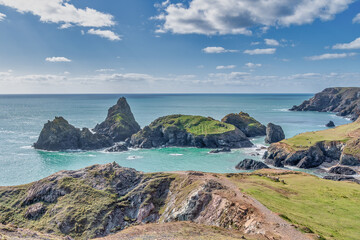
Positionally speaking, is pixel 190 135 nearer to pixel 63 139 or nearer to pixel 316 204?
pixel 63 139

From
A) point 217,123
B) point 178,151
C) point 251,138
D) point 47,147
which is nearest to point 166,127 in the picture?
point 178,151

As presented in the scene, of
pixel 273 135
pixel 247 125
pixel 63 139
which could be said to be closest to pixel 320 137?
pixel 273 135

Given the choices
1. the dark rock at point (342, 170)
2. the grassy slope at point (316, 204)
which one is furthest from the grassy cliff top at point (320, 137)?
the grassy slope at point (316, 204)

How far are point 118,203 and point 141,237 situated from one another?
1717 centimetres

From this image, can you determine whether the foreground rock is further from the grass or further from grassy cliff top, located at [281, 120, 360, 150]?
grassy cliff top, located at [281, 120, 360, 150]

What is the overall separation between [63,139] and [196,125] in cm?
6870

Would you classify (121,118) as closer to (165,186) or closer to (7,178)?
(7,178)

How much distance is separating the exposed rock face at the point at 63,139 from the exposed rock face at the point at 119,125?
15.9 metres

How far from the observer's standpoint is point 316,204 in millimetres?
40875

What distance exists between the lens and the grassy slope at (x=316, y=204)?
32.0 meters

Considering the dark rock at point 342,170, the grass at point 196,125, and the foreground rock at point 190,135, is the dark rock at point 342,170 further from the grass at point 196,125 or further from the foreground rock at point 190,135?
the grass at point 196,125

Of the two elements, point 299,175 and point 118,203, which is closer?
point 118,203

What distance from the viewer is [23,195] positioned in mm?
49562

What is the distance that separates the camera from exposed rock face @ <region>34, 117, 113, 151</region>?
11612 cm
